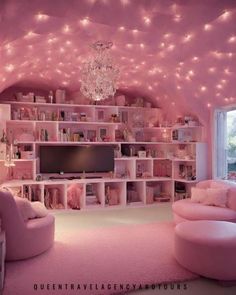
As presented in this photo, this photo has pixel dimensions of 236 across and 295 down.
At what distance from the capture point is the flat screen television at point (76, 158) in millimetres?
6230

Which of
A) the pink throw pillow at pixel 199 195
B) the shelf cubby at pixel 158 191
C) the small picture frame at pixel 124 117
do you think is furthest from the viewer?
the small picture frame at pixel 124 117

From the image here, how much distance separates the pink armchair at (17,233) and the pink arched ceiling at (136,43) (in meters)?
1.94

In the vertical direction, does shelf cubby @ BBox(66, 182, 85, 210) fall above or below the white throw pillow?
below

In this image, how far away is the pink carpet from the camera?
281 cm

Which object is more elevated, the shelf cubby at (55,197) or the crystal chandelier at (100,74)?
the crystal chandelier at (100,74)

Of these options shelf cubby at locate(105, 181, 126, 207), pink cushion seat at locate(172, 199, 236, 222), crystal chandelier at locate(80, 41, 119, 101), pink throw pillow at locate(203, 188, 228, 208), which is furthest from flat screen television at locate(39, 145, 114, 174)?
pink throw pillow at locate(203, 188, 228, 208)

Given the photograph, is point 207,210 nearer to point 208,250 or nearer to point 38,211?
point 208,250

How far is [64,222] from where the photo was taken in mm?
5188

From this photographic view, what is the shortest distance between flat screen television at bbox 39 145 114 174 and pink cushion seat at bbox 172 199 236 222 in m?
2.43

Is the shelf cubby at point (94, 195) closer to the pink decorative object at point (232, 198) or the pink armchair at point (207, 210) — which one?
the pink armchair at point (207, 210)

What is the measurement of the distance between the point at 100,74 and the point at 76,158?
8.16 ft

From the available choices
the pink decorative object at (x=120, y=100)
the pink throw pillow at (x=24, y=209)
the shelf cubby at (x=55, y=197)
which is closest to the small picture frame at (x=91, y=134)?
the pink decorative object at (x=120, y=100)

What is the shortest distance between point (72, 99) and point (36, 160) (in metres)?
1.72

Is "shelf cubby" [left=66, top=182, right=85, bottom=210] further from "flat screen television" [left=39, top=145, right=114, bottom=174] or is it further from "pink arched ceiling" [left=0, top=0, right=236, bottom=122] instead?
"pink arched ceiling" [left=0, top=0, right=236, bottom=122]
